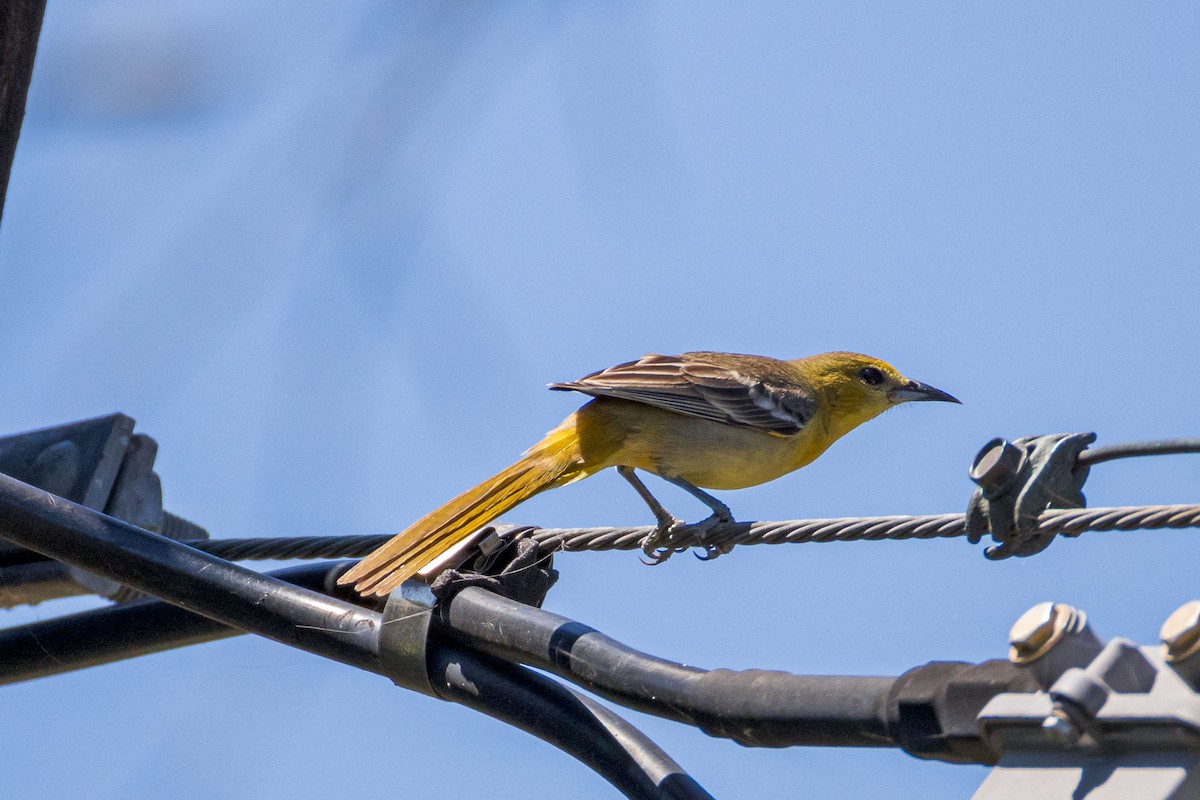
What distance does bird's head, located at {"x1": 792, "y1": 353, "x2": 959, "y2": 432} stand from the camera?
24.3ft

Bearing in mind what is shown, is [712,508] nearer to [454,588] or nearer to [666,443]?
[666,443]

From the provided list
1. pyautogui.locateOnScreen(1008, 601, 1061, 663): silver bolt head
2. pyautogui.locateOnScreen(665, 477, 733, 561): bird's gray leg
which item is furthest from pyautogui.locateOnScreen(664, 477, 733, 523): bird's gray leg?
pyautogui.locateOnScreen(1008, 601, 1061, 663): silver bolt head

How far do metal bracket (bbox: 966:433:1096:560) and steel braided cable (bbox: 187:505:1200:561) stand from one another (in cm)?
4

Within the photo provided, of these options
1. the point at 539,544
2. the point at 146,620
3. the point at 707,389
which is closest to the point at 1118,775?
the point at 539,544

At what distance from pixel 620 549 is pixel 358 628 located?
1.17 metres

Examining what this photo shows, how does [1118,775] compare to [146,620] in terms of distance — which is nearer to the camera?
[1118,775]

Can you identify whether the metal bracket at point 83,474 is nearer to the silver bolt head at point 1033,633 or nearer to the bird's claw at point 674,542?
the bird's claw at point 674,542

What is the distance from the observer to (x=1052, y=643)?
6.66 ft

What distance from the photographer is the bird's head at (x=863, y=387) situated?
7.41 m

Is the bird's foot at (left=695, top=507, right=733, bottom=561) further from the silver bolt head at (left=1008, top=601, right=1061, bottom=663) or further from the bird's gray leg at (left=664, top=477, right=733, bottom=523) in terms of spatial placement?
the silver bolt head at (left=1008, top=601, right=1061, bottom=663)

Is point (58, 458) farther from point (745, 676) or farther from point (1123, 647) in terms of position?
point (1123, 647)

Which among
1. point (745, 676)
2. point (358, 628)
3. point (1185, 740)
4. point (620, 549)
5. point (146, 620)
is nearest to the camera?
point (1185, 740)

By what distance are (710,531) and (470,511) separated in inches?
33.8

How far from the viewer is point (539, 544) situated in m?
3.75
